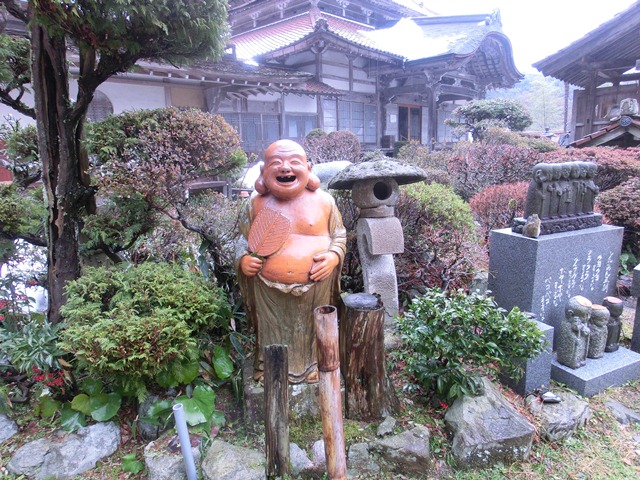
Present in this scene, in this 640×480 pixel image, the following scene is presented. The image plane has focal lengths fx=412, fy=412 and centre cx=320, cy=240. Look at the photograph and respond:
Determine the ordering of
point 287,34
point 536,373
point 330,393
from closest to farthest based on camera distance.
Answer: point 330,393
point 536,373
point 287,34

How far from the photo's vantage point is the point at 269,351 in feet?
7.23

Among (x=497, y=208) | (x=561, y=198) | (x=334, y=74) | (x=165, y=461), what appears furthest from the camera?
(x=334, y=74)

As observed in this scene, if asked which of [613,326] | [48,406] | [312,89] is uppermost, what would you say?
[312,89]

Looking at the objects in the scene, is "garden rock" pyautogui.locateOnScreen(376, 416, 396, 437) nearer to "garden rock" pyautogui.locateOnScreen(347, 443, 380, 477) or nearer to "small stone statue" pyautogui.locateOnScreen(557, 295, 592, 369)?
"garden rock" pyautogui.locateOnScreen(347, 443, 380, 477)

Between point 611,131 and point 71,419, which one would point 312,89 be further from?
point 71,419

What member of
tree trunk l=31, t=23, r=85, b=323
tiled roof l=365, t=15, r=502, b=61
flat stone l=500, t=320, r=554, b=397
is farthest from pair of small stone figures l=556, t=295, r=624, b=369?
tiled roof l=365, t=15, r=502, b=61

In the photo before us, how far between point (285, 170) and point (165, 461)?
2.04 m

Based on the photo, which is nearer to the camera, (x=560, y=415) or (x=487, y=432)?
(x=487, y=432)

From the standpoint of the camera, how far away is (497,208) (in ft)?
22.0

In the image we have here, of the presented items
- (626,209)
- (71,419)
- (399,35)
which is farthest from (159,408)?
(399,35)

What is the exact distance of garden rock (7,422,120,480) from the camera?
9.05ft

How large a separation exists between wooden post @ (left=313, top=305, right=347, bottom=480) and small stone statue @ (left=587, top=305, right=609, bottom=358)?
3.11m

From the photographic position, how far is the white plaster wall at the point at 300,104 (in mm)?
12438

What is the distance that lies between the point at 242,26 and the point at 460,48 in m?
9.47
